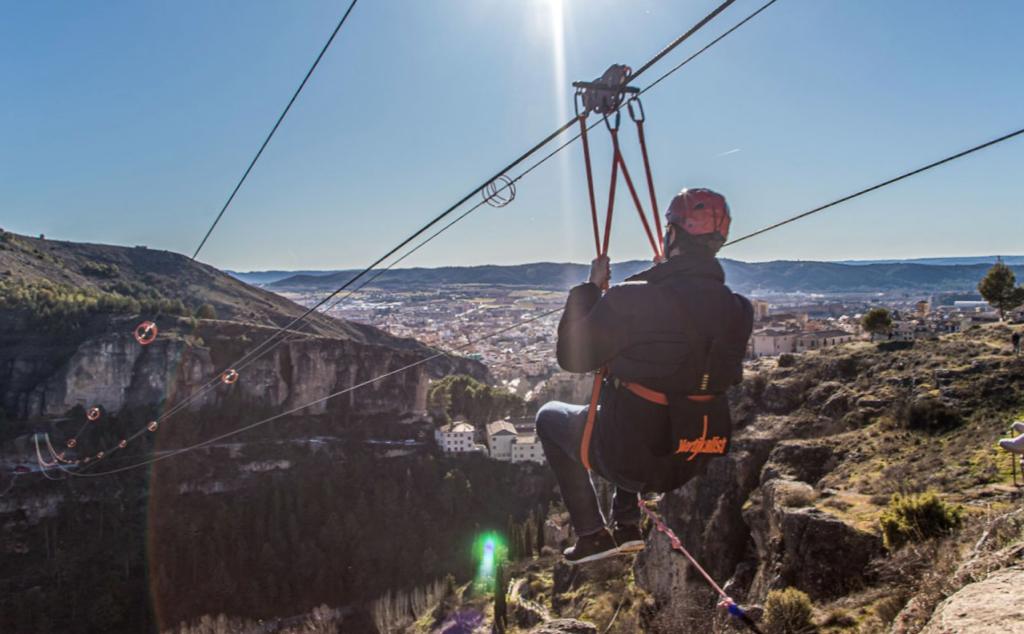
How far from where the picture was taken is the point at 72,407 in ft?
177

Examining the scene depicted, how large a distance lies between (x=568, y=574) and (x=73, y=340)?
52.4m

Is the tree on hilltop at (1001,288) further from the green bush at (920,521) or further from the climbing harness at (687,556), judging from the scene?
the climbing harness at (687,556)

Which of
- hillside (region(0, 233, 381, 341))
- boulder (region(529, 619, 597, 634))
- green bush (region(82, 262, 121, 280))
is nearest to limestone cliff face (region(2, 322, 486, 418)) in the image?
hillside (region(0, 233, 381, 341))

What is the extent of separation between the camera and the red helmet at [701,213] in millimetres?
3461

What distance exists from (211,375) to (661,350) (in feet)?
204

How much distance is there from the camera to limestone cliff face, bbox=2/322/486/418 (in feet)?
177

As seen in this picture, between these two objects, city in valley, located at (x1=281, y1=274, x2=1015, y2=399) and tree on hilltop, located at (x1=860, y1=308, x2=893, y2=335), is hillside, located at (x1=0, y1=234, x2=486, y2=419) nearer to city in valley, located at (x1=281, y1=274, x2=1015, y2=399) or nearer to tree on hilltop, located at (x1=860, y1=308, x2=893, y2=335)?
city in valley, located at (x1=281, y1=274, x2=1015, y2=399)

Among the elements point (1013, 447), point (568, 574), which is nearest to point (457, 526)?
point (568, 574)

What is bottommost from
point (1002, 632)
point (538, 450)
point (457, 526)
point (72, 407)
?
point (457, 526)

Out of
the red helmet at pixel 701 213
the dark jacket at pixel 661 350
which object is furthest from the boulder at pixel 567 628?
the red helmet at pixel 701 213

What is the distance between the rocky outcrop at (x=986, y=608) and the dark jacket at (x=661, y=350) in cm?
228

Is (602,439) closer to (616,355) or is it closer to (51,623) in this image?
(616,355)

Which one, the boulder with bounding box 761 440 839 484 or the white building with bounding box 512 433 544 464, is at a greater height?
the boulder with bounding box 761 440 839 484

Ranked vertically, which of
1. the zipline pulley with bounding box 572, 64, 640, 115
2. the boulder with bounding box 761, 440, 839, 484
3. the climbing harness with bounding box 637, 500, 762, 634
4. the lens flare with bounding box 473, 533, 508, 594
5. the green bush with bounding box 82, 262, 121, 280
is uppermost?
the green bush with bounding box 82, 262, 121, 280
